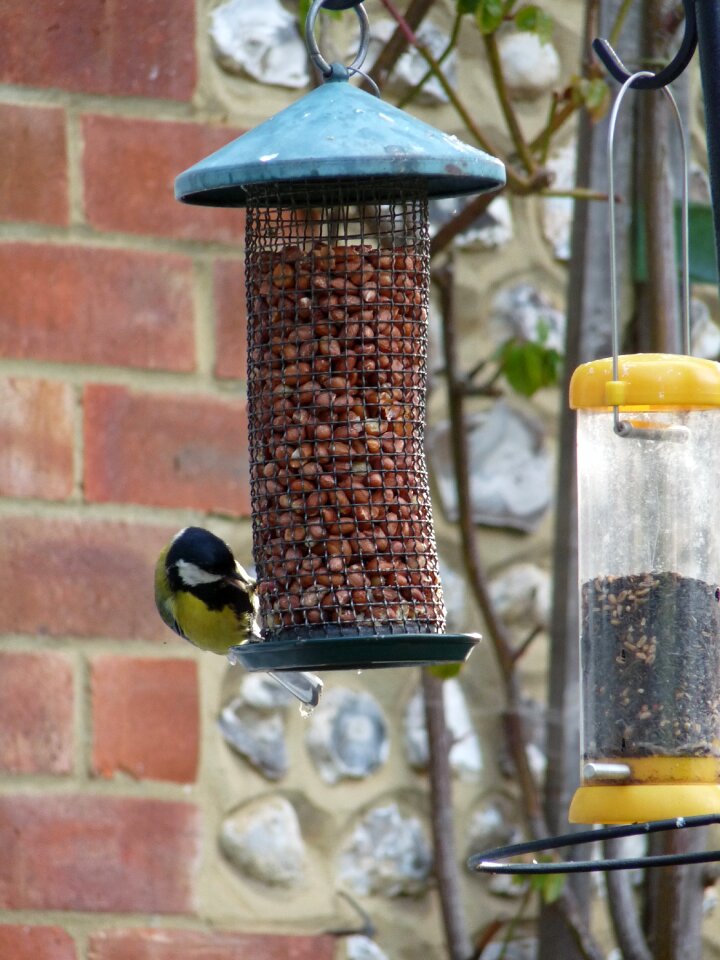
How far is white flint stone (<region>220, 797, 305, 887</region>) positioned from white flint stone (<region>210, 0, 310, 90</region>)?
3.27ft

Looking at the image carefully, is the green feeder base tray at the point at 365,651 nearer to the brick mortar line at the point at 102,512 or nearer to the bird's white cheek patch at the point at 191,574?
the bird's white cheek patch at the point at 191,574

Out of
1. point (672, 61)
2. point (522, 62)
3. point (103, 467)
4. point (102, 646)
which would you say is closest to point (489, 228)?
point (522, 62)

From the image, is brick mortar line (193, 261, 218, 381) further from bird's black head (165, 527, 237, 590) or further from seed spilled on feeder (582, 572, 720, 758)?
seed spilled on feeder (582, 572, 720, 758)

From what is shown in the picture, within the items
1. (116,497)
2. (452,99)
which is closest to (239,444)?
(116,497)

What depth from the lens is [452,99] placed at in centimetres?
202

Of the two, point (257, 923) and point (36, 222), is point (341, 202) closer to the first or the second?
point (36, 222)

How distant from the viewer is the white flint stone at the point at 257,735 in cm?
211

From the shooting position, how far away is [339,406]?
1574 mm

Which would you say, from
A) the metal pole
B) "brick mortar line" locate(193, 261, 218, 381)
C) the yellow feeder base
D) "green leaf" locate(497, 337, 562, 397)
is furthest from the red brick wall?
the metal pole

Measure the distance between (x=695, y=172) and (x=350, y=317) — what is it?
1126mm

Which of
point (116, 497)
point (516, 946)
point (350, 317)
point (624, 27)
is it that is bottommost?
point (516, 946)

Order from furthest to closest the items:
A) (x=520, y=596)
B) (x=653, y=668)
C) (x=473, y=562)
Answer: (x=520, y=596) < (x=473, y=562) < (x=653, y=668)

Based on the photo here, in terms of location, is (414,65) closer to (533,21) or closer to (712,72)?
(533,21)

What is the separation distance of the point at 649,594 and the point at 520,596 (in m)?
0.79
